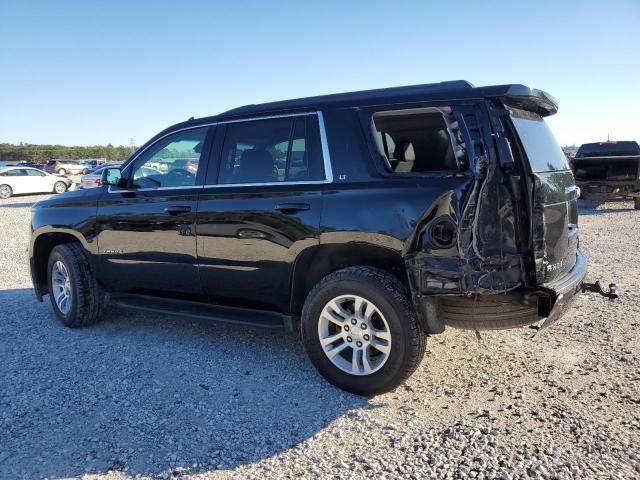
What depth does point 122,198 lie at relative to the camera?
4.84m

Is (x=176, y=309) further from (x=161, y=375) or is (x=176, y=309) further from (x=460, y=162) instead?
(x=460, y=162)

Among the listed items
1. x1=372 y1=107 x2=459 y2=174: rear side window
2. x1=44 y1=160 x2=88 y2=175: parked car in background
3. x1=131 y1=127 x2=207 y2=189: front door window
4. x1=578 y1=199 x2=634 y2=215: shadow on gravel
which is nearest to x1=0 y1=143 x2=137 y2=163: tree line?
x1=44 y1=160 x2=88 y2=175: parked car in background

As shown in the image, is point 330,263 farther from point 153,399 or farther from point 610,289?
point 610,289

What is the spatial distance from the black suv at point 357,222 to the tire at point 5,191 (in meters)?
22.6

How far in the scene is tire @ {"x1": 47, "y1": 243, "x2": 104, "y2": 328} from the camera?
16.7ft

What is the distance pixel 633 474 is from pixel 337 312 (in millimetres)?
1915

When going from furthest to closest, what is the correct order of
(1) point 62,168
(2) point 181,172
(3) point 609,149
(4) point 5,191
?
1. (1) point 62,168
2. (4) point 5,191
3. (3) point 609,149
4. (2) point 181,172

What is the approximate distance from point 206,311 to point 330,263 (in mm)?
1236

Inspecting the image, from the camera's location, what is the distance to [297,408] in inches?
137

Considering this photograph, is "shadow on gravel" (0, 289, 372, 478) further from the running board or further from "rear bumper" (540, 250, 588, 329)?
"rear bumper" (540, 250, 588, 329)

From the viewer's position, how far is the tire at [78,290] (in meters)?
5.10

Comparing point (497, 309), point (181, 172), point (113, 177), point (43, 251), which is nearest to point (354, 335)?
point (497, 309)

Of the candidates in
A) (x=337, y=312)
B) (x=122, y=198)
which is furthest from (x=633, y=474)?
(x=122, y=198)

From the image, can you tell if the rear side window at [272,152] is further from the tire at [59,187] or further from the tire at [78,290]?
the tire at [59,187]
